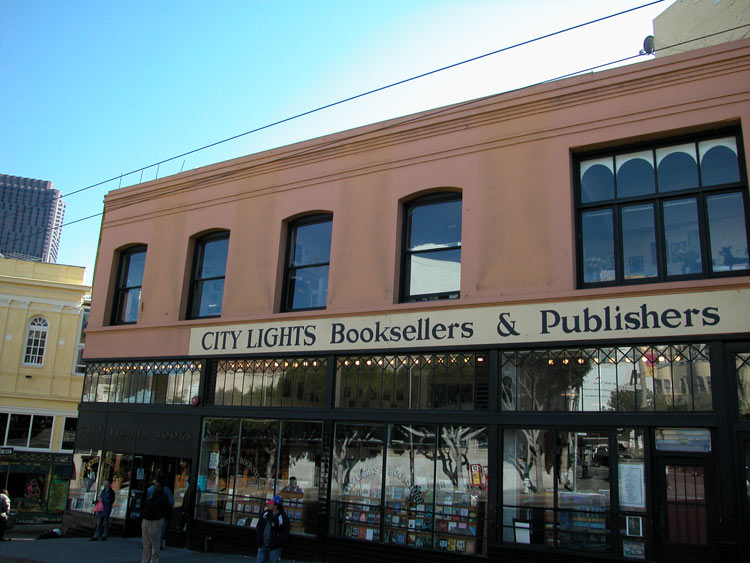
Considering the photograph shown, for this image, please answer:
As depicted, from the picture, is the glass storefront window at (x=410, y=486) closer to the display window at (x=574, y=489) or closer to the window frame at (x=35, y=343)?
the display window at (x=574, y=489)

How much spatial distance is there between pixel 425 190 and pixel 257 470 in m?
6.53

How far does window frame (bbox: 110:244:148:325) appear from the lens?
17672mm

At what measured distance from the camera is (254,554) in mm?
13203

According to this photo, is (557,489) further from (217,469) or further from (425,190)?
(217,469)

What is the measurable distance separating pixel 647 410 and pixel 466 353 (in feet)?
10.0

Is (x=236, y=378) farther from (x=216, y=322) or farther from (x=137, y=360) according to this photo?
(x=137, y=360)

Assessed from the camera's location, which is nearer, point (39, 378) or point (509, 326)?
point (509, 326)

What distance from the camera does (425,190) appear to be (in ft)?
42.4

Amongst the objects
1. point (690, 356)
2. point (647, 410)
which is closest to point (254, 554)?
point (647, 410)

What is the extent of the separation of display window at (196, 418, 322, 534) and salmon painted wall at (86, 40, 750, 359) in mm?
2310

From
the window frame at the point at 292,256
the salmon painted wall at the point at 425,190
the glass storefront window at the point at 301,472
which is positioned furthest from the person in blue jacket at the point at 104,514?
the window frame at the point at 292,256

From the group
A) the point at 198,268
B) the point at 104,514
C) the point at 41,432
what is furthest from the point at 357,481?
the point at 41,432

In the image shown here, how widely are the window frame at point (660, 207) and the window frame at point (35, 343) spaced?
100 feet

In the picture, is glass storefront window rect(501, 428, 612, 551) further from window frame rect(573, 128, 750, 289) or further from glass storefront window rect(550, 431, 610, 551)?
window frame rect(573, 128, 750, 289)
